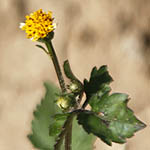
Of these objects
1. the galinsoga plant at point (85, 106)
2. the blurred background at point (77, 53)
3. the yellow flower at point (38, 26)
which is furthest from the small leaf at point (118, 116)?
the blurred background at point (77, 53)

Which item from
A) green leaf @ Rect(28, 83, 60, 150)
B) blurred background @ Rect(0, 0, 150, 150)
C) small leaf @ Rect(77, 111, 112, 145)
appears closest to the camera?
small leaf @ Rect(77, 111, 112, 145)

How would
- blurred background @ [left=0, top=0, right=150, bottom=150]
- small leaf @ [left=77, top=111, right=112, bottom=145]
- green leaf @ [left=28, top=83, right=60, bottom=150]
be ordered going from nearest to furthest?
small leaf @ [left=77, top=111, right=112, bottom=145] → green leaf @ [left=28, top=83, right=60, bottom=150] → blurred background @ [left=0, top=0, right=150, bottom=150]

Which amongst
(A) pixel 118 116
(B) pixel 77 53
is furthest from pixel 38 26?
(B) pixel 77 53

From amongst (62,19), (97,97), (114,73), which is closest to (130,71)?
(114,73)

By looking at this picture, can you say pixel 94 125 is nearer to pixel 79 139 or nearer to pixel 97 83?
pixel 97 83

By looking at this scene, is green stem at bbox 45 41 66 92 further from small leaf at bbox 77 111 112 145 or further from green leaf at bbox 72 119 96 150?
green leaf at bbox 72 119 96 150

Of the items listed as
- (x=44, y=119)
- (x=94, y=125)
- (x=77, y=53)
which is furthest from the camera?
(x=77, y=53)

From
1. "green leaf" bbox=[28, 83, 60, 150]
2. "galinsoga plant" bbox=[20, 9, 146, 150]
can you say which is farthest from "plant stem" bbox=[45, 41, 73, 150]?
"green leaf" bbox=[28, 83, 60, 150]

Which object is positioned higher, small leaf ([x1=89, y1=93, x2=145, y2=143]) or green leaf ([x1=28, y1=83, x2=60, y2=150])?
green leaf ([x1=28, y1=83, x2=60, y2=150])
